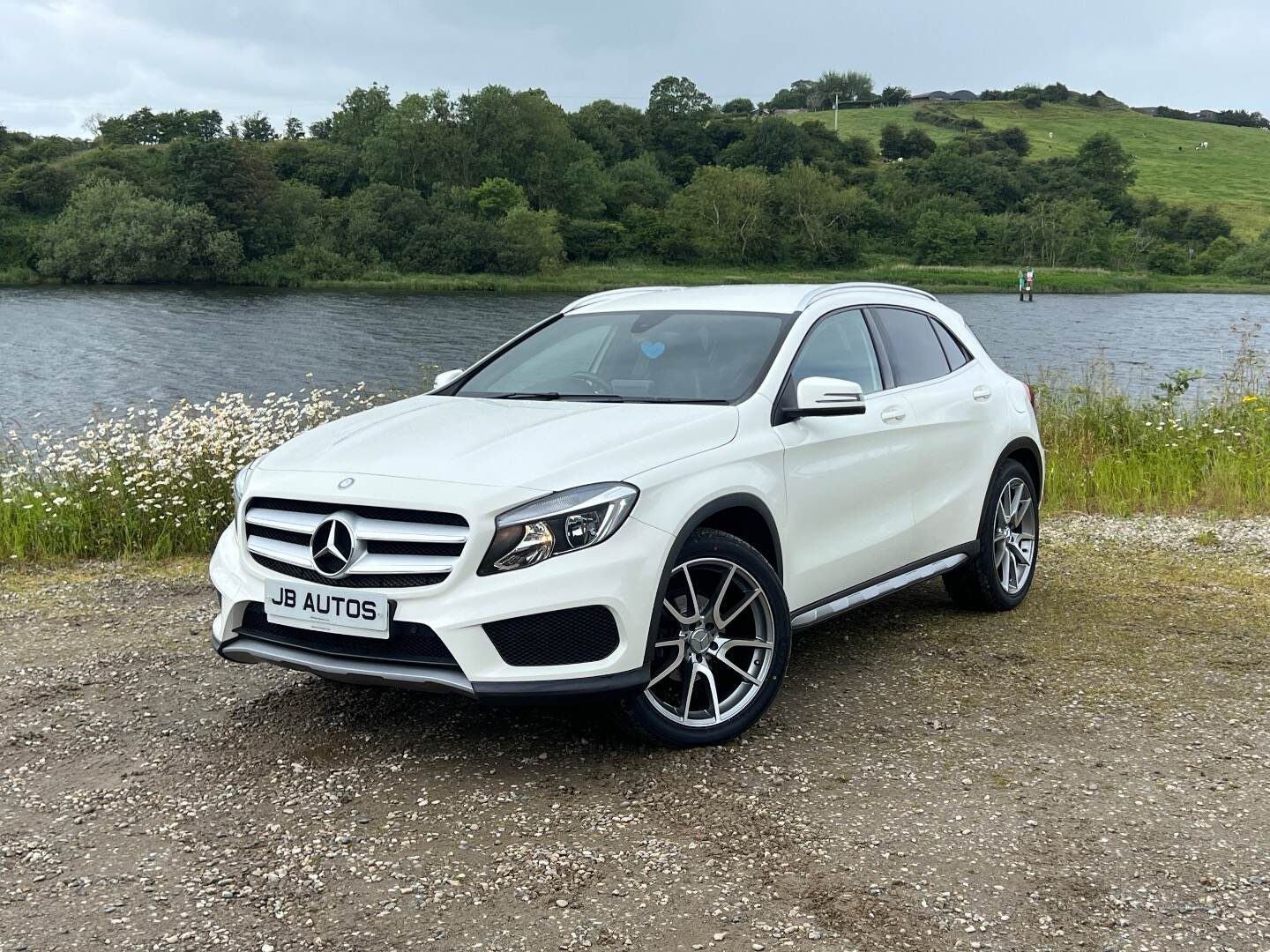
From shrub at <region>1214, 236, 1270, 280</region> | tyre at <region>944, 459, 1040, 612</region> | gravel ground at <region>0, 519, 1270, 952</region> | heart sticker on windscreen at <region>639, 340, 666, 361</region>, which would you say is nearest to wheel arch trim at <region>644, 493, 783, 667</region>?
gravel ground at <region>0, 519, 1270, 952</region>

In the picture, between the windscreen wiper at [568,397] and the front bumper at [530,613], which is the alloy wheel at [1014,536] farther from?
the front bumper at [530,613]

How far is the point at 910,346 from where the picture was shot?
589 centimetres

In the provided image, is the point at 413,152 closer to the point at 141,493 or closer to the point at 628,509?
the point at 141,493

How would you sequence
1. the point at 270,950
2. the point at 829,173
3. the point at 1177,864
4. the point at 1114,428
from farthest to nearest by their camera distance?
the point at 829,173, the point at 1114,428, the point at 1177,864, the point at 270,950

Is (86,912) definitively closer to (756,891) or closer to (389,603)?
(389,603)

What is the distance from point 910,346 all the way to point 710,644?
2269 millimetres

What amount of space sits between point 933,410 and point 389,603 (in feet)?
9.73

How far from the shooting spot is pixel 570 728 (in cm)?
465

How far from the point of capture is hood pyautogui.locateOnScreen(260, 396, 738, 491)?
4.02 meters

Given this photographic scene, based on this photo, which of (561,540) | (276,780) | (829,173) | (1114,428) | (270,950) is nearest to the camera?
(270,950)

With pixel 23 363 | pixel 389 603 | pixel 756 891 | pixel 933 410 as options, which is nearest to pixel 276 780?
pixel 389 603

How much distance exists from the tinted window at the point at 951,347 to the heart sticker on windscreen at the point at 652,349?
67.8 inches

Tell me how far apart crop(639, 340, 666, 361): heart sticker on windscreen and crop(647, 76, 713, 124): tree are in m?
157

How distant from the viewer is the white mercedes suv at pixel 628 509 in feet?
12.7
